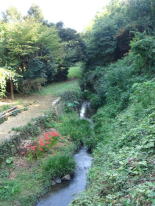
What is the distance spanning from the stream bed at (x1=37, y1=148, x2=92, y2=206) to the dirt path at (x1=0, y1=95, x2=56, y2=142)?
10.8ft

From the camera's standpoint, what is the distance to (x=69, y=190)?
7.28 meters

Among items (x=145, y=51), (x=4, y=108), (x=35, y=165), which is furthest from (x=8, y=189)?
(x=145, y=51)

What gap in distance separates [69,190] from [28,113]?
21.1ft

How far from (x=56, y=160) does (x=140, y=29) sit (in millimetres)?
14064

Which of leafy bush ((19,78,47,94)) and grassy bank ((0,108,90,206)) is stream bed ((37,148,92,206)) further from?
leafy bush ((19,78,47,94))

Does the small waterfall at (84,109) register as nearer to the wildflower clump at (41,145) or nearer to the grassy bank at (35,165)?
the grassy bank at (35,165)

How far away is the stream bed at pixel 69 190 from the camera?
674 centimetres

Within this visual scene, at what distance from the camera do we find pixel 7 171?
7.66 meters

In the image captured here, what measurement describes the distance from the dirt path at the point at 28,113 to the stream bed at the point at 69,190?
10.8 feet

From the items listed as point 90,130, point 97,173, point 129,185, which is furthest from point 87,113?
point 129,185

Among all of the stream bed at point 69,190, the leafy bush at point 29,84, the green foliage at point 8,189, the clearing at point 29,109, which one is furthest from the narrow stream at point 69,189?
the leafy bush at point 29,84

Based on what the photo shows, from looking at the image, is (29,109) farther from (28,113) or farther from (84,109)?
(84,109)

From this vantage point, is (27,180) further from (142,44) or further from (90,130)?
(142,44)

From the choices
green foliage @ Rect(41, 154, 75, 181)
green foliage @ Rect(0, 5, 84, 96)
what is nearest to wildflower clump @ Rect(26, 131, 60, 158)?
green foliage @ Rect(41, 154, 75, 181)
